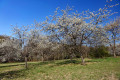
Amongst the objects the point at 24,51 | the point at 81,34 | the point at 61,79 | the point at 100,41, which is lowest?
the point at 61,79

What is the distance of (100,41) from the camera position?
9.70 meters

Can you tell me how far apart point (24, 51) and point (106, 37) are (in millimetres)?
8697

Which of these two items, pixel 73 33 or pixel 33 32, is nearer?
pixel 73 33

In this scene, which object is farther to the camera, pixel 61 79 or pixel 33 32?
pixel 33 32

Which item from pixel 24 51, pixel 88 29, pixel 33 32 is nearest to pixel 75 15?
pixel 88 29

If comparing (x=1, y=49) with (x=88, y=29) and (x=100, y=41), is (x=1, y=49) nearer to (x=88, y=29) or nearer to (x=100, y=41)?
(x=88, y=29)

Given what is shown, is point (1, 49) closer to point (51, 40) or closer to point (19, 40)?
point (19, 40)

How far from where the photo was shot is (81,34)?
32.4 feet

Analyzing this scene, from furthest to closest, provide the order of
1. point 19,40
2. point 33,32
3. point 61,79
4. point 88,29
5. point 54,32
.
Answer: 1. point 33,32
2. point 19,40
3. point 54,32
4. point 88,29
5. point 61,79

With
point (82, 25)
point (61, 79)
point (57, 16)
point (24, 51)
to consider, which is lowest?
point (61, 79)

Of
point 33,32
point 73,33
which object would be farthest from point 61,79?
point 33,32

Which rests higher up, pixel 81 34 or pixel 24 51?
pixel 81 34

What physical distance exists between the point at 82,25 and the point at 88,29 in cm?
72

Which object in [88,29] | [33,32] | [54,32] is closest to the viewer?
[88,29]
